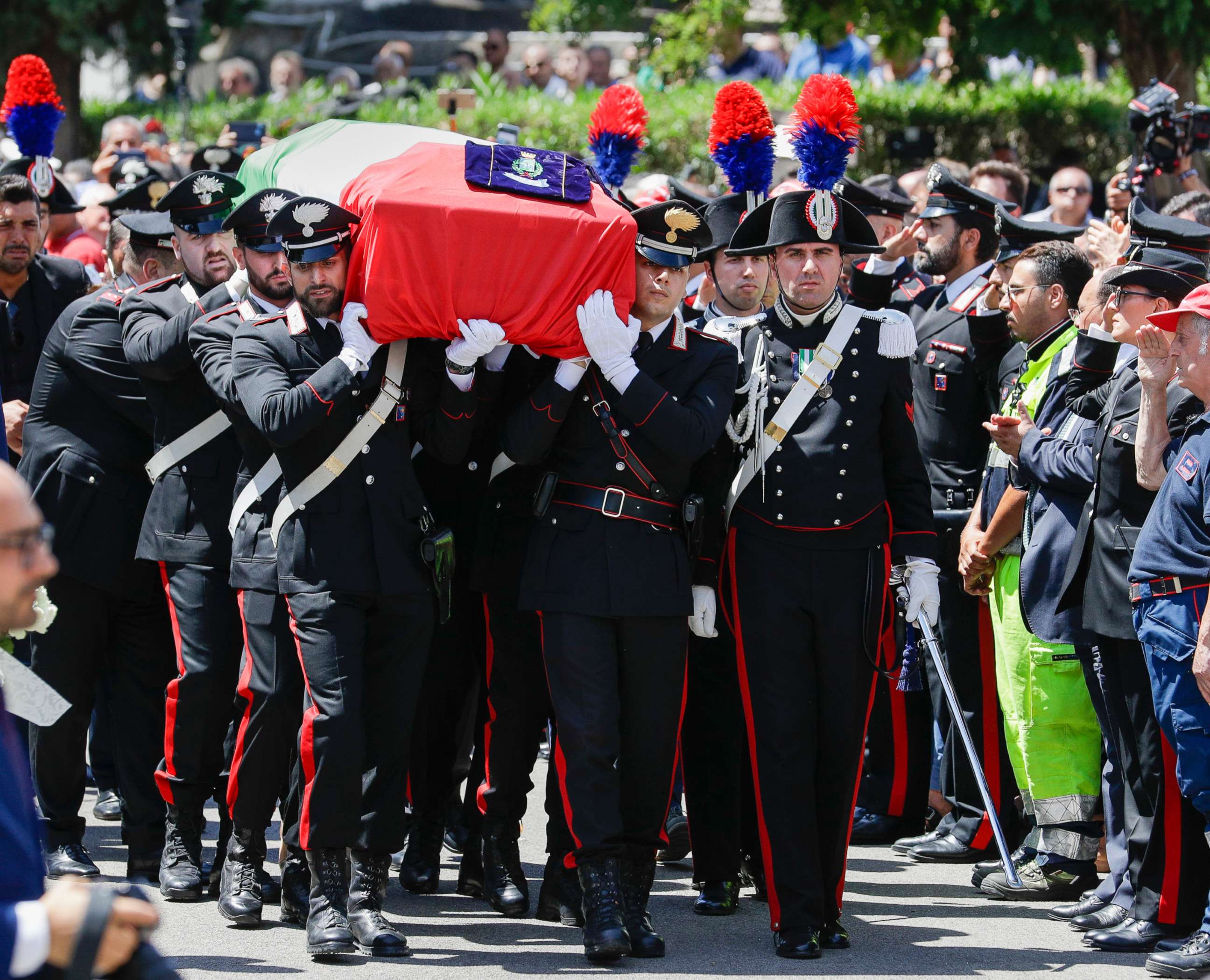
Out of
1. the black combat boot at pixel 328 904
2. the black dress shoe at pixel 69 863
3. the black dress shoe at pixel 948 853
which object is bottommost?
the black dress shoe at pixel 948 853

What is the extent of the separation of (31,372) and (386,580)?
2.65 meters

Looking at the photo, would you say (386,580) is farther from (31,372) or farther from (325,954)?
(31,372)

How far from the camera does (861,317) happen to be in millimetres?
5891

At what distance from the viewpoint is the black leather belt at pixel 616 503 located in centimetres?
565

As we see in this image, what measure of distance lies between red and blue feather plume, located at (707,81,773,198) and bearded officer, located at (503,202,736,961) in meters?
0.78

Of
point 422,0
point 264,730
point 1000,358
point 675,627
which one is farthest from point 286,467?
point 422,0

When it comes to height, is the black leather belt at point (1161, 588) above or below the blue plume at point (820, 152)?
below

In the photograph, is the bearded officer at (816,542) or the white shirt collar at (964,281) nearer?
the bearded officer at (816,542)

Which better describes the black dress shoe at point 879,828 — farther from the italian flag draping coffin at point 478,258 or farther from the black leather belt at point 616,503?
the italian flag draping coffin at point 478,258

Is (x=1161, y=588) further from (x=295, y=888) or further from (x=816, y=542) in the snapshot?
(x=295, y=888)

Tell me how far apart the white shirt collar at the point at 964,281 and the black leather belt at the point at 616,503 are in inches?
97.8

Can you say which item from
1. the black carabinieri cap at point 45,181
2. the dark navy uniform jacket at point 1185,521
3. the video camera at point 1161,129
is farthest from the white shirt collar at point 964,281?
the black carabinieri cap at point 45,181

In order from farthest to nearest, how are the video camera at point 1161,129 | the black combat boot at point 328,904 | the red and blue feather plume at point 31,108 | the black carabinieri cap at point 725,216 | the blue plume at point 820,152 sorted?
1. the video camera at point 1161,129
2. the red and blue feather plume at point 31,108
3. the black carabinieri cap at point 725,216
4. the blue plume at point 820,152
5. the black combat boot at point 328,904

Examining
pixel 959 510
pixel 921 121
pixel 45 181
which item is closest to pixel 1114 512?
pixel 959 510
